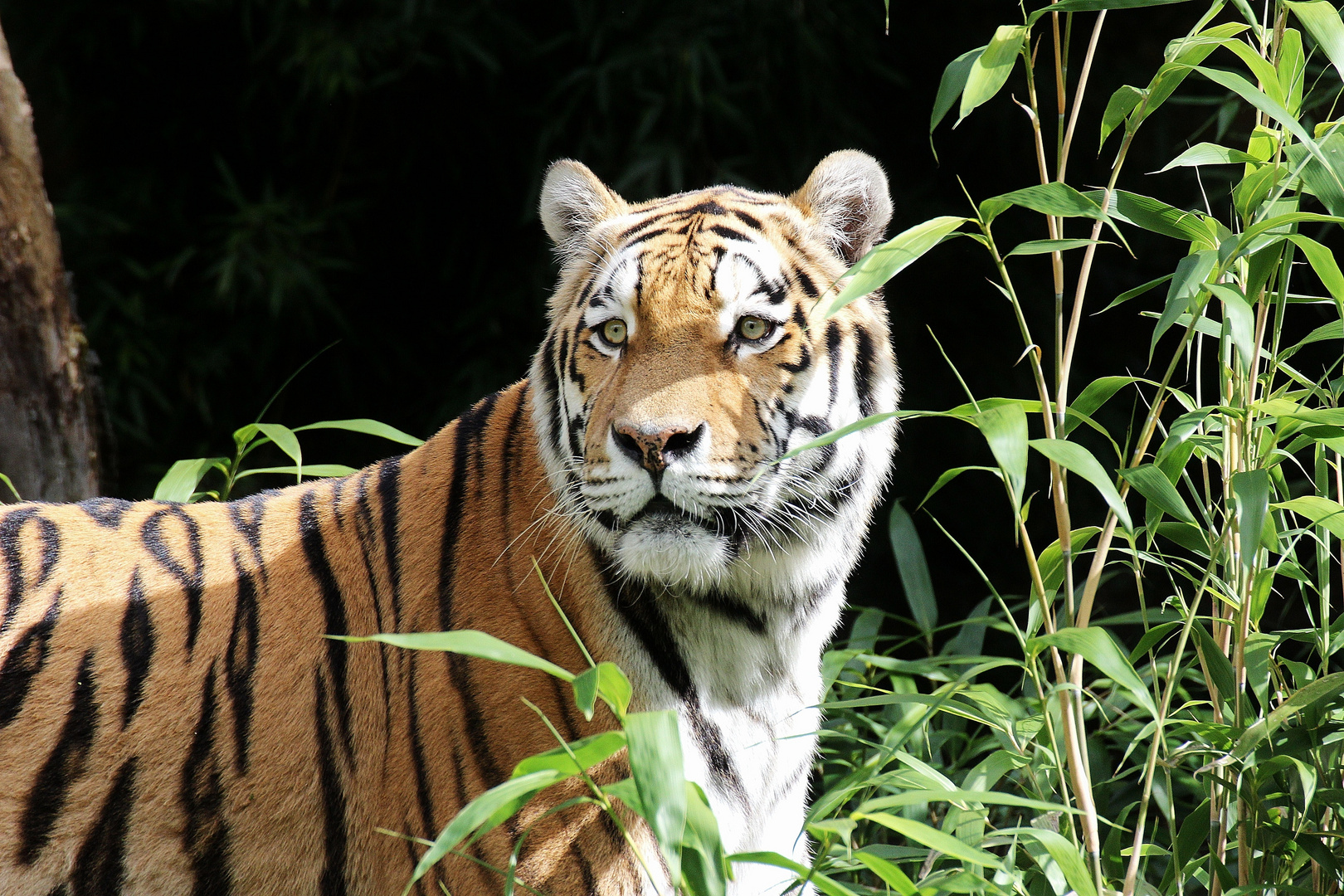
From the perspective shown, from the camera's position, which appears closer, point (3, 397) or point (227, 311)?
point (3, 397)

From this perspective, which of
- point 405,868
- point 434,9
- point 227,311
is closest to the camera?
point 405,868

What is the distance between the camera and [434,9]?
3373mm

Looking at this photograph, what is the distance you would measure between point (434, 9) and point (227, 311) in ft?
3.59

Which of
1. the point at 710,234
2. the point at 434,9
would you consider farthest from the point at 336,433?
the point at 710,234

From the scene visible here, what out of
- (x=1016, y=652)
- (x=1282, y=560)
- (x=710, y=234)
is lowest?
(x=1016, y=652)

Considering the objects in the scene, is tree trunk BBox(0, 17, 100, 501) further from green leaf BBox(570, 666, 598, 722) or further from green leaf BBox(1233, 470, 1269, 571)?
green leaf BBox(1233, 470, 1269, 571)

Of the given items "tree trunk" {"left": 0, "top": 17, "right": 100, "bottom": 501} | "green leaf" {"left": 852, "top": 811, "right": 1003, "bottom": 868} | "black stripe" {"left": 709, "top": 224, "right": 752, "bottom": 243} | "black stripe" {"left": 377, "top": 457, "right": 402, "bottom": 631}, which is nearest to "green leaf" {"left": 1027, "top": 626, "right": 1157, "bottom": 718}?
"green leaf" {"left": 852, "top": 811, "right": 1003, "bottom": 868}

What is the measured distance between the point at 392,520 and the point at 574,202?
0.56 metres

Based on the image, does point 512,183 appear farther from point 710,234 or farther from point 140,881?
point 140,881

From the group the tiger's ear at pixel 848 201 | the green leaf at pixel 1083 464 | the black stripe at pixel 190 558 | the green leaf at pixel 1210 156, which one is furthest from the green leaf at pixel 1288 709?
the black stripe at pixel 190 558

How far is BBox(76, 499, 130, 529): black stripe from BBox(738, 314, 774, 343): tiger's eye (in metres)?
0.94

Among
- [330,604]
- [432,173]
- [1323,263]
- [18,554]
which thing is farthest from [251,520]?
[432,173]

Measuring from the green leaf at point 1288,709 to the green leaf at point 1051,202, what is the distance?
1.81 ft

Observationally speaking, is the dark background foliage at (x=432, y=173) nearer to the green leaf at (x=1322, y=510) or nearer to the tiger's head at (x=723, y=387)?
the tiger's head at (x=723, y=387)
